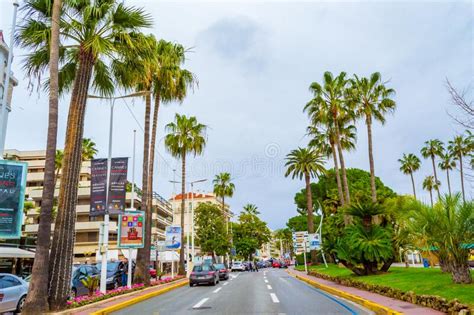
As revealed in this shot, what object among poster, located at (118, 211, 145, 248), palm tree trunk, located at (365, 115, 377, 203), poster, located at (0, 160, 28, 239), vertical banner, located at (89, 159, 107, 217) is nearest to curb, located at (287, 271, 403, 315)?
poster, located at (118, 211, 145, 248)

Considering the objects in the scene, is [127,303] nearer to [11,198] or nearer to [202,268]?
[11,198]

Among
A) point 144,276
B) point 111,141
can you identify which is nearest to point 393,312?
point 111,141

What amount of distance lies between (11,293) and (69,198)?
3.80m

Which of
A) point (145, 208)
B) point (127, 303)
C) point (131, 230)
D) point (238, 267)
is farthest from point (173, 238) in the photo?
point (238, 267)

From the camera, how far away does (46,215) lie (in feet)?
39.1

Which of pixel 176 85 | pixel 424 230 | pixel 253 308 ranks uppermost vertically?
pixel 176 85

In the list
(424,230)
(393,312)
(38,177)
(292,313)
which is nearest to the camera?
(393,312)

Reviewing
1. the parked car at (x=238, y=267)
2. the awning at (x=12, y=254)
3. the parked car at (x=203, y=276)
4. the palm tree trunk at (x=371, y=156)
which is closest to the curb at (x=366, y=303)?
the parked car at (x=203, y=276)

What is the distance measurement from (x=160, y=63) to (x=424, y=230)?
1943cm

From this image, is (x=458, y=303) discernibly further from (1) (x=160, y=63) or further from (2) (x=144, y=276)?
(1) (x=160, y=63)

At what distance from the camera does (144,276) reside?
2312 centimetres

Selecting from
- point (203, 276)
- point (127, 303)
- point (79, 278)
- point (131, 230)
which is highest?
point (131, 230)

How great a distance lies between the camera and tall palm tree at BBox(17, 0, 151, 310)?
41.5ft

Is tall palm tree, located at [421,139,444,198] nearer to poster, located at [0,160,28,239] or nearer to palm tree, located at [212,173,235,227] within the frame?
palm tree, located at [212,173,235,227]
